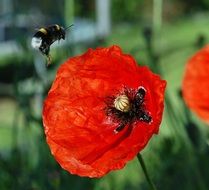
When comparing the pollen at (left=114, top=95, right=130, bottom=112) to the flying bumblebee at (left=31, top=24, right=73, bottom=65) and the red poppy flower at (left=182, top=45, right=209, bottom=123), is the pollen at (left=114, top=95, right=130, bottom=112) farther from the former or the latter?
the red poppy flower at (left=182, top=45, right=209, bottom=123)

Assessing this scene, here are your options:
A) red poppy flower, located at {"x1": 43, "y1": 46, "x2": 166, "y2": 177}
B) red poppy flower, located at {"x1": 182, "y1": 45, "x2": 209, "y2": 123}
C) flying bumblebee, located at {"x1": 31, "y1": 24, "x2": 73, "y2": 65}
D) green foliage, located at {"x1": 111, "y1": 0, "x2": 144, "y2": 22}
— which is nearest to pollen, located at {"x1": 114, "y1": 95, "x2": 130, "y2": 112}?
red poppy flower, located at {"x1": 43, "y1": 46, "x2": 166, "y2": 177}

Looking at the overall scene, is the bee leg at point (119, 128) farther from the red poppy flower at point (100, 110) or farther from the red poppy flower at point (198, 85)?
the red poppy flower at point (198, 85)

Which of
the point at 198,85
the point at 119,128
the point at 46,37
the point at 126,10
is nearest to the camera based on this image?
the point at 119,128

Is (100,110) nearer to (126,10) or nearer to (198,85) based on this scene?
(198,85)

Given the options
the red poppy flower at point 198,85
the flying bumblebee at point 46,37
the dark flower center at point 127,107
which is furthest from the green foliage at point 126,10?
the dark flower center at point 127,107

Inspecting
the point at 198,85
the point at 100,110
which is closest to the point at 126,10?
the point at 198,85

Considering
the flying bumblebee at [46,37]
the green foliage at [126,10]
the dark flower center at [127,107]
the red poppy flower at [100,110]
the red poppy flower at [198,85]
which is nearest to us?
the red poppy flower at [100,110]
